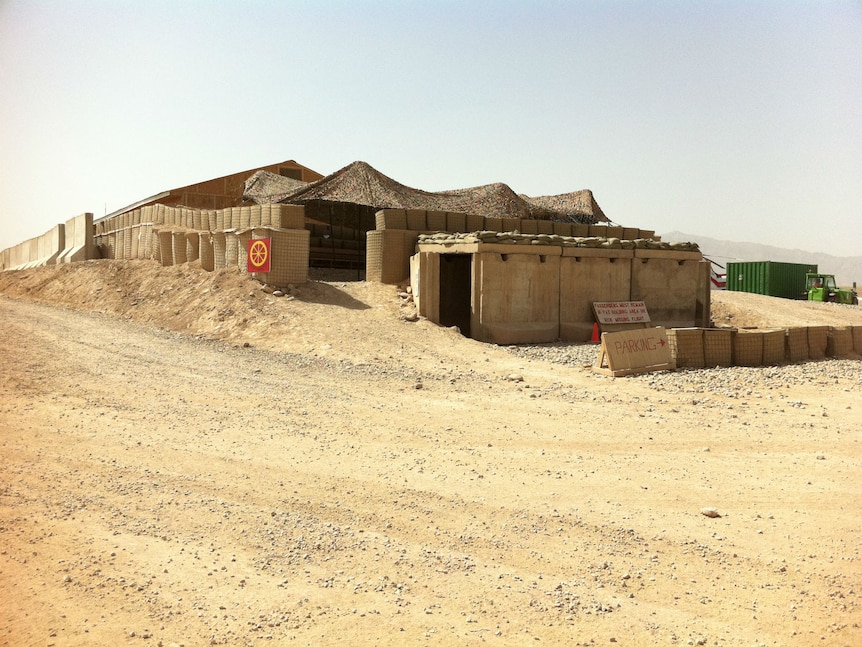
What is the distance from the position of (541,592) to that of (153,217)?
1879 centimetres

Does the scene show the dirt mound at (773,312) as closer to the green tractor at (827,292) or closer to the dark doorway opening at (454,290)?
the green tractor at (827,292)

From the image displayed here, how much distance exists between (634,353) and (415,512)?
7.11 metres

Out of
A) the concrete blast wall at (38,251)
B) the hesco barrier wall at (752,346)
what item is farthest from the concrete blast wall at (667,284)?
the concrete blast wall at (38,251)

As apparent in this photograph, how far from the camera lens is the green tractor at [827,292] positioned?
30.1 meters

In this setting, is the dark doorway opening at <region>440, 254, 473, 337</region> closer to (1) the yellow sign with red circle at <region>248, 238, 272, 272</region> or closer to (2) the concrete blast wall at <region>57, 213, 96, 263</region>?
(1) the yellow sign with red circle at <region>248, 238, 272, 272</region>

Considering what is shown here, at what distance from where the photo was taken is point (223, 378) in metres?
9.59

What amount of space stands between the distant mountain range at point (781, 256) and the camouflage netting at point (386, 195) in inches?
3497

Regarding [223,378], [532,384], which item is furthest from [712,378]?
[223,378]

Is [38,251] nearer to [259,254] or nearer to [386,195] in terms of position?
[386,195]

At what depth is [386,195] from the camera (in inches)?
884

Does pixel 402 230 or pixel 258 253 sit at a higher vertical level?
pixel 402 230

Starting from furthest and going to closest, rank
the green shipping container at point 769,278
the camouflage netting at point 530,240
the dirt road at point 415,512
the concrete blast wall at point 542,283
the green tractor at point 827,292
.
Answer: the green shipping container at point 769,278, the green tractor at point 827,292, the concrete blast wall at point 542,283, the camouflage netting at point 530,240, the dirt road at point 415,512

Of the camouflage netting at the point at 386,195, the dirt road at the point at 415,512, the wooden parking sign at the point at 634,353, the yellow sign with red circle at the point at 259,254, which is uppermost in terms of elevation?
the camouflage netting at the point at 386,195

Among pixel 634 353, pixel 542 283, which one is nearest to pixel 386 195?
pixel 542 283
